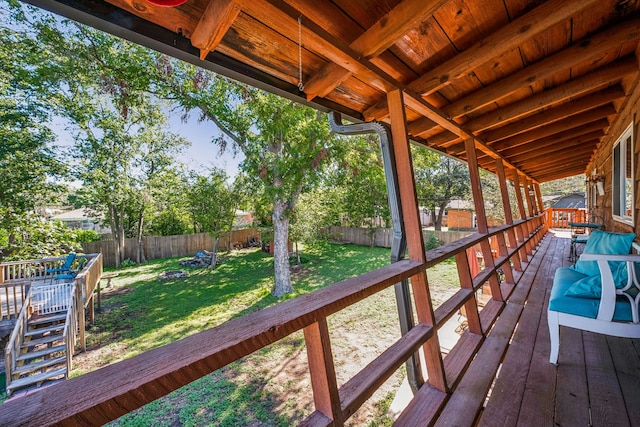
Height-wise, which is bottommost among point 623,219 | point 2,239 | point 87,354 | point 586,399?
point 87,354

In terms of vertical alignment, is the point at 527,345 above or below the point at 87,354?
above

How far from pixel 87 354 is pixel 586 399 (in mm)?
6902

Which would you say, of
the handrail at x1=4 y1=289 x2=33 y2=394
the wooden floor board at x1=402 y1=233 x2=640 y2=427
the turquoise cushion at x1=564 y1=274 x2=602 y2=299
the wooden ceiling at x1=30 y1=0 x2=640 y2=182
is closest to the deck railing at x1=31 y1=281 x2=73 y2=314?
the handrail at x1=4 y1=289 x2=33 y2=394

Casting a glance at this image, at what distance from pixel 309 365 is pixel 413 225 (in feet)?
3.90

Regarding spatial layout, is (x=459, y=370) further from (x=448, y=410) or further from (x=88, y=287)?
(x=88, y=287)

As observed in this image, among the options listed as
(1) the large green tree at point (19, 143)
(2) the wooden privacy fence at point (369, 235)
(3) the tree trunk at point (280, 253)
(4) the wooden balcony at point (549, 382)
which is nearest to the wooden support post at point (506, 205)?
(4) the wooden balcony at point (549, 382)

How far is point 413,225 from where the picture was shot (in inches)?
70.0

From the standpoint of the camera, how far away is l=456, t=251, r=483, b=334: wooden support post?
2.19m

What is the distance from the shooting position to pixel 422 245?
1.70 m

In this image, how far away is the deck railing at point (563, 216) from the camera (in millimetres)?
11242

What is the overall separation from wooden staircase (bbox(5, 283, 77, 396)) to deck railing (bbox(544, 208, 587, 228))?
1574cm

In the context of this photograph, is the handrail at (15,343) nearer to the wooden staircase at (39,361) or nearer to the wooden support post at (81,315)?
the wooden staircase at (39,361)

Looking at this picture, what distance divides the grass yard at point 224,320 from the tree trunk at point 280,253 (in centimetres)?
46

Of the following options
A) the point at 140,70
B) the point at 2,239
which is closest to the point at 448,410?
the point at 140,70
